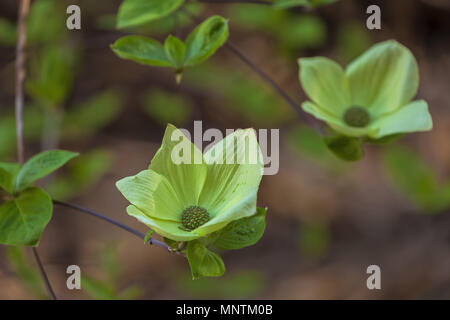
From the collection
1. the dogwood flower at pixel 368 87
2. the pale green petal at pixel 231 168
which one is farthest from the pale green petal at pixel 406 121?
the pale green petal at pixel 231 168

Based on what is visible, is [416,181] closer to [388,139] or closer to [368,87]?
[368,87]

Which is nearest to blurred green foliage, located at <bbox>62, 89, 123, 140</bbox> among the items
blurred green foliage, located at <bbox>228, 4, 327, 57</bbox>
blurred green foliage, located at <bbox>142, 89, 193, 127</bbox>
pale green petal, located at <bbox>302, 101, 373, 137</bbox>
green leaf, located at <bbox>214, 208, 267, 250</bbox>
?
blurred green foliage, located at <bbox>142, 89, 193, 127</bbox>

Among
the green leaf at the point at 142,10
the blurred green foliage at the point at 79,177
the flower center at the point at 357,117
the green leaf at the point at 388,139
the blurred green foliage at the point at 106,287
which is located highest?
the blurred green foliage at the point at 79,177

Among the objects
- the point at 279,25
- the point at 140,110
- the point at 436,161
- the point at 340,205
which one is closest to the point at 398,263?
the point at 340,205

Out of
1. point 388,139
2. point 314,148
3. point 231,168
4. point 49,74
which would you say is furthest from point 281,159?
point 231,168

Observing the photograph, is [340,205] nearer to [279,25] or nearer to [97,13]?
[279,25]

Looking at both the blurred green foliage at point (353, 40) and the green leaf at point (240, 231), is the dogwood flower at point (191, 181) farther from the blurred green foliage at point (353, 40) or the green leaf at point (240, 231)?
the blurred green foliage at point (353, 40)
